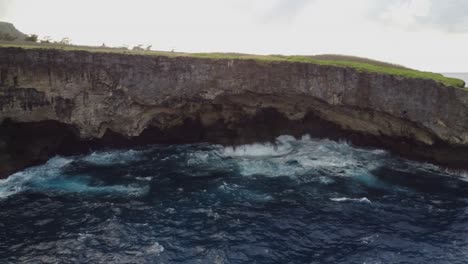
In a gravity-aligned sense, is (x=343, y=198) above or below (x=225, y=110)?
below

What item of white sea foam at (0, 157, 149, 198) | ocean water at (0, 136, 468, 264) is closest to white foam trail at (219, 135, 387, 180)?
ocean water at (0, 136, 468, 264)

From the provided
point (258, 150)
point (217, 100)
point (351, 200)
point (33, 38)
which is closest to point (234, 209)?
point (351, 200)

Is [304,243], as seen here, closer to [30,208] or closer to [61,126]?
[30,208]

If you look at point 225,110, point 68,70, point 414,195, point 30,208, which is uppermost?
point 68,70

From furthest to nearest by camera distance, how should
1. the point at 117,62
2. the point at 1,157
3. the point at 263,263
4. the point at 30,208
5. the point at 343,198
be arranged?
1. the point at 117,62
2. the point at 1,157
3. the point at 343,198
4. the point at 30,208
5. the point at 263,263

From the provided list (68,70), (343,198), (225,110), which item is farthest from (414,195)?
(68,70)

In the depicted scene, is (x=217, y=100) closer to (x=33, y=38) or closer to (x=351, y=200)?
(x=351, y=200)
